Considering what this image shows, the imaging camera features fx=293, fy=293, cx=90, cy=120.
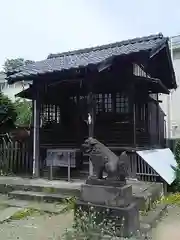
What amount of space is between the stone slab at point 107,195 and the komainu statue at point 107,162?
9.2 inches

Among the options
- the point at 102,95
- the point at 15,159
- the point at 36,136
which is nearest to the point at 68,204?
the point at 36,136

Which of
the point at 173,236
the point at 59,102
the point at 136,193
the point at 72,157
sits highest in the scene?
the point at 59,102

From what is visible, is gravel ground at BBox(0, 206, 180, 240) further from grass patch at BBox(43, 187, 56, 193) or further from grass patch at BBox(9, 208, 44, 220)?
grass patch at BBox(43, 187, 56, 193)

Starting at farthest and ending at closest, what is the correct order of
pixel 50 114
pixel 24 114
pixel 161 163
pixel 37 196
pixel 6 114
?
pixel 24 114 → pixel 6 114 → pixel 50 114 → pixel 161 163 → pixel 37 196

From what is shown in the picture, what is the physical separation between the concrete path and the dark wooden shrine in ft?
9.98

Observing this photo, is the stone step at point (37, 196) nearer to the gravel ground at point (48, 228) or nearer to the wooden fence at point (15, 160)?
the gravel ground at point (48, 228)

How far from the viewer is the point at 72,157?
8.81 m

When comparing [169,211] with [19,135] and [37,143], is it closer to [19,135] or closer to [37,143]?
[37,143]

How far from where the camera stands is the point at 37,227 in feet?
17.1

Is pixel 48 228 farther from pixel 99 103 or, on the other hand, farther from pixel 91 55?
pixel 91 55

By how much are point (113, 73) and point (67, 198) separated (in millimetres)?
4282

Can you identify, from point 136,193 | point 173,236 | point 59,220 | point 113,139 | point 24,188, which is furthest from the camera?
point 113,139

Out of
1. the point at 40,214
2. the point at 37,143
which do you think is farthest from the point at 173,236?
the point at 37,143

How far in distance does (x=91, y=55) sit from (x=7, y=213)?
6.26 meters
